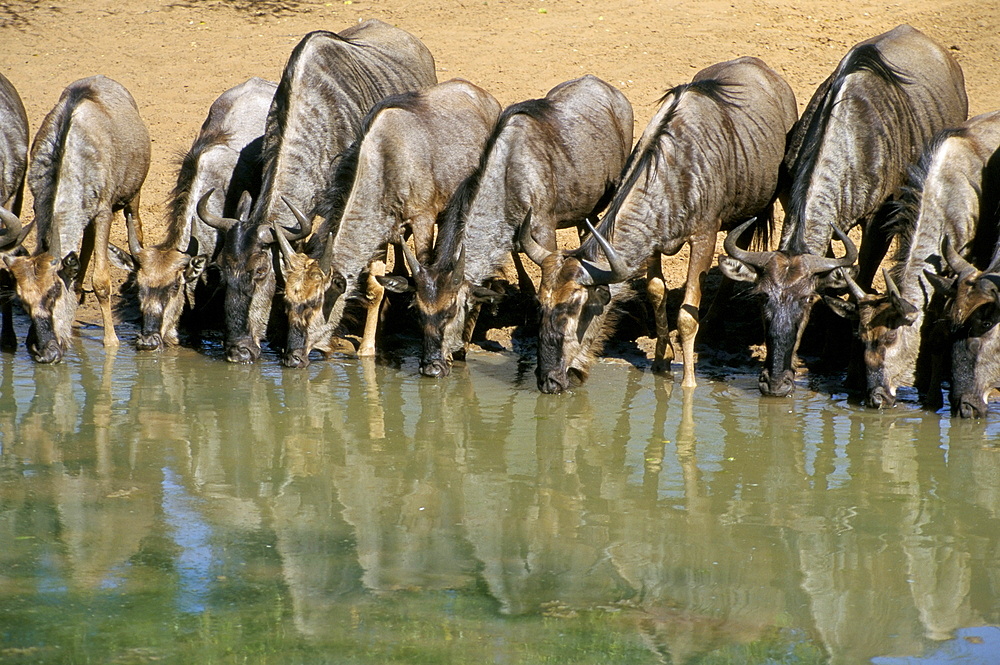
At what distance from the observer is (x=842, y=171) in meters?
9.70

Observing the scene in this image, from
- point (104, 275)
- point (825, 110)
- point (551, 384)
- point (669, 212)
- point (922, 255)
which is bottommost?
point (551, 384)

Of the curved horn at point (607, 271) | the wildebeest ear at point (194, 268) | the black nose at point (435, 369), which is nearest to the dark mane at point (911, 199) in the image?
the curved horn at point (607, 271)

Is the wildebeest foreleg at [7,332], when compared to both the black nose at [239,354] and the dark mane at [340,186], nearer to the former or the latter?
the black nose at [239,354]

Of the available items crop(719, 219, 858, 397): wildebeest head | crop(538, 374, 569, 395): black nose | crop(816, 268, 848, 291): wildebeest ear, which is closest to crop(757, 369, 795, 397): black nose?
crop(719, 219, 858, 397): wildebeest head

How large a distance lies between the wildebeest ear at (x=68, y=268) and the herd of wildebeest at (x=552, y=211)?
17mm

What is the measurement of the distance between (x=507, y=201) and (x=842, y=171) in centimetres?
275

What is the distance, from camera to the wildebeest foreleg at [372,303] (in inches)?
400

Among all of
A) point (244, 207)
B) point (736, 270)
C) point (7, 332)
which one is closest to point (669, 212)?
point (736, 270)

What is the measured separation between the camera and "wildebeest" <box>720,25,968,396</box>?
344 inches

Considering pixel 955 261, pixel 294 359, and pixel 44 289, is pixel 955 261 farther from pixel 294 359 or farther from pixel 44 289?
pixel 44 289

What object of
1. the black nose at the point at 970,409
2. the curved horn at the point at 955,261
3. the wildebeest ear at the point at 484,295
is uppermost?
the curved horn at the point at 955,261

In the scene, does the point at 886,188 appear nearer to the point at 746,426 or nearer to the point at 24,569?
the point at 746,426

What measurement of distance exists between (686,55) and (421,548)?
12771mm

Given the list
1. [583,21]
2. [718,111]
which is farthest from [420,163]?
[583,21]
